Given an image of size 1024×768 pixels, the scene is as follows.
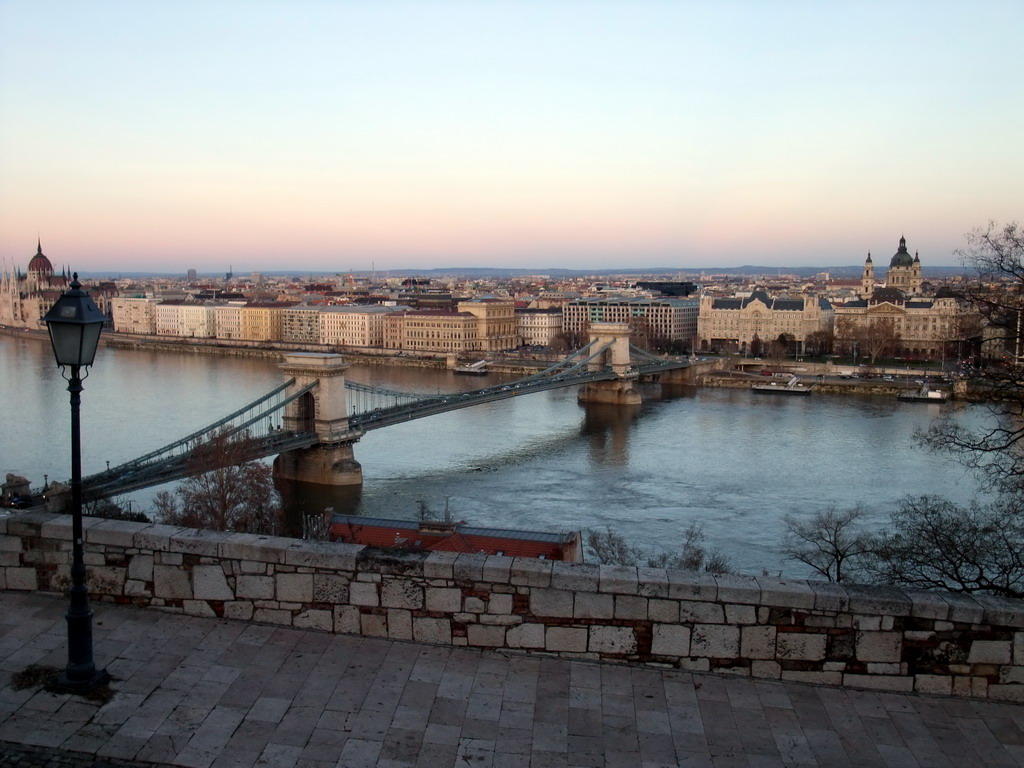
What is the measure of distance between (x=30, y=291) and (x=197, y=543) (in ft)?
166

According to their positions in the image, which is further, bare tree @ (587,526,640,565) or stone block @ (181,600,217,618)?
bare tree @ (587,526,640,565)

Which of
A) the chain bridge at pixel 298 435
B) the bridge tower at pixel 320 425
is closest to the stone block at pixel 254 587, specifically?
the chain bridge at pixel 298 435

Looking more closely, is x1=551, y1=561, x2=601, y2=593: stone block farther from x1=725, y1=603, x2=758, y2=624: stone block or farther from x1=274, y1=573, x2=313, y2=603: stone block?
x1=274, y1=573, x2=313, y2=603: stone block

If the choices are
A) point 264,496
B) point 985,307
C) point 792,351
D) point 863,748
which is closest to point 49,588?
point 863,748

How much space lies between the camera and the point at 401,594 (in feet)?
5.94

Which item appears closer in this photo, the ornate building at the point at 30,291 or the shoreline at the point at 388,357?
the shoreline at the point at 388,357

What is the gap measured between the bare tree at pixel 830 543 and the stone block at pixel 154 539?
4.87 metres

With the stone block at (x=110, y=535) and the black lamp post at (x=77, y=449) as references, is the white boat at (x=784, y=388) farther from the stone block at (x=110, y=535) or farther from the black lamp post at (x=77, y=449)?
the black lamp post at (x=77, y=449)

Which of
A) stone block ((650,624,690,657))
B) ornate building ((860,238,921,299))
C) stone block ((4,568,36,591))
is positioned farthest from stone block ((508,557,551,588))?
ornate building ((860,238,921,299))

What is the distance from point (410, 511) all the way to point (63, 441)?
6.41 metres

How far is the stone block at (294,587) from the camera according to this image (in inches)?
73.0

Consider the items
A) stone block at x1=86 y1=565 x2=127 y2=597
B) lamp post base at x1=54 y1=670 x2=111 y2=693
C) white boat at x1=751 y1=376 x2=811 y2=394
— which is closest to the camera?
lamp post base at x1=54 y1=670 x2=111 y2=693

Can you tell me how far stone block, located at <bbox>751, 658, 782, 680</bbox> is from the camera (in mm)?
1702

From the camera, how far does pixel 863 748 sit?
4.93ft
